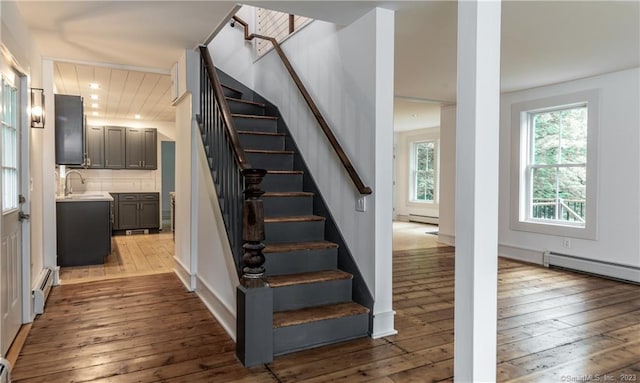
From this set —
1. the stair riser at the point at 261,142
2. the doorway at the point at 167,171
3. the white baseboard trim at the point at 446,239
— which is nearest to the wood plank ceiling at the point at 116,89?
the doorway at the point at 167,171

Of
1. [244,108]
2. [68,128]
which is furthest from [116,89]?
[244,108]

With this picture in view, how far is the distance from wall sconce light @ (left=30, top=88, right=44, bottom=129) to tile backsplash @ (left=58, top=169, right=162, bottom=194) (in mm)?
5173

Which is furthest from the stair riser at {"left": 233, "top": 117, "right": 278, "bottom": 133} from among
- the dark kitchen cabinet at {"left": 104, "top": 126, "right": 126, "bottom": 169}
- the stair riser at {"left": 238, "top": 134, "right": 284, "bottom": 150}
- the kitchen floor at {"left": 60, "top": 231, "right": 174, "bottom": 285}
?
the dark kitchen cabinet at {"left": 104, "top": 126, "right": 126, "bottom": 169}

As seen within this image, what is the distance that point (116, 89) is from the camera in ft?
18.9

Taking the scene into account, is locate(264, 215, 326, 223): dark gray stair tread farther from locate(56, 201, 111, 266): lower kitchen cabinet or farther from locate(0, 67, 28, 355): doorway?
locate(56, 201, 111, 266): lower kitchen cabinet

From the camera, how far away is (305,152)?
13.0 ft

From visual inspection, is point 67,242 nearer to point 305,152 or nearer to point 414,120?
point 305,152

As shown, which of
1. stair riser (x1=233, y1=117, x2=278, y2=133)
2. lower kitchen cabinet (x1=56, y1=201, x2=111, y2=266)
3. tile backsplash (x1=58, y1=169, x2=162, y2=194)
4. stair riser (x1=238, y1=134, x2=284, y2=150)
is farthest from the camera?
tile backsplash (x1=58, y1=169, x2=162, y2=194)

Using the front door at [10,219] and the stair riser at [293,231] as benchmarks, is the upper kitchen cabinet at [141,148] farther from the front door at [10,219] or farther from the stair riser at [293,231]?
the stair riser at [293,231]

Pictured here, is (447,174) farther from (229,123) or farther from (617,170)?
(229,123)

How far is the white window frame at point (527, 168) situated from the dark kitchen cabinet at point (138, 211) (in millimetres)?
6491

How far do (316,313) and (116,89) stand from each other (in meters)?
4.72

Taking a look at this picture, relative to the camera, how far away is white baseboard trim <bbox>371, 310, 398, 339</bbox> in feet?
9.32

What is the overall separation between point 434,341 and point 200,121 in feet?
9.16
